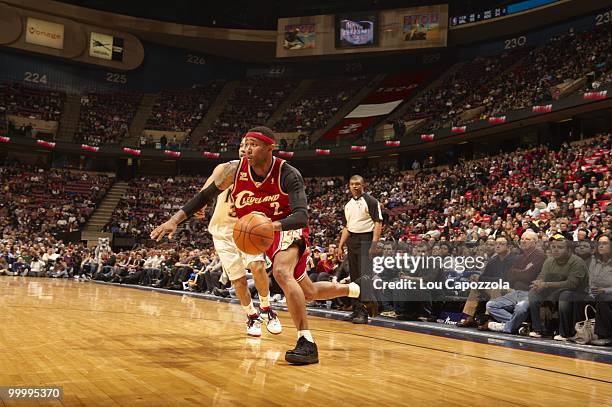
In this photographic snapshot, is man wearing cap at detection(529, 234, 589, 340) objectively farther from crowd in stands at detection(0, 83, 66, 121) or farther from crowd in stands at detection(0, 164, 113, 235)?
crowd in stands at detection(0, 83, 66, 121)

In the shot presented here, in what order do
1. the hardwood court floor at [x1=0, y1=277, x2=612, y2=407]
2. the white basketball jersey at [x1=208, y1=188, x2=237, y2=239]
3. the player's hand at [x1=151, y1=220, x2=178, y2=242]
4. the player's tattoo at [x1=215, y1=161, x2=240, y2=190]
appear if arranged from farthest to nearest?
1. the white basketball jersey at [x1=208, y1=188, x2=237, y2=239]
2. the player's tattoo at [x1=215, y1=161, x2=240, y2=190]
3. the player's hand at [x1=151, y1=220, x2=178, y2=242]
4. the hardwood court floor at [x1=0, y1=277, x2=612, y2=407]

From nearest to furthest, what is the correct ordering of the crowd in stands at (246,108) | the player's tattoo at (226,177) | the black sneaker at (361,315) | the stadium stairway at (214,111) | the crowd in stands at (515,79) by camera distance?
the player's tattoo at (226,177)
the black sneaker at (361,315)
the crowd in stands at (515,79)
the crowd in stands at (246,108)
the stadium stairway at (214,111)

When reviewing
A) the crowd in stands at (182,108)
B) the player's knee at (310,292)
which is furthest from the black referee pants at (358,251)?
the crowd in stands at (182,108)

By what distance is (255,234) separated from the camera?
12.7 ft

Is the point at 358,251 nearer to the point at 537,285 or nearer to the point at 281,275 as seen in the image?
the point at 537,285

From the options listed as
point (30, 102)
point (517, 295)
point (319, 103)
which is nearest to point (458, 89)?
point (319, 103)

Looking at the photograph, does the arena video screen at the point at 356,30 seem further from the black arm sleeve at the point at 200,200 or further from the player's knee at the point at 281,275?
the player's knee at the point at 281,275

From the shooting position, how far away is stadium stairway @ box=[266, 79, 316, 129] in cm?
3478

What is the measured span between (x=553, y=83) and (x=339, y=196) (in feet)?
34.9

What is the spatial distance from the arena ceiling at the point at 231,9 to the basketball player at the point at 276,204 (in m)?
29.8

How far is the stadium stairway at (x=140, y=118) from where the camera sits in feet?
108

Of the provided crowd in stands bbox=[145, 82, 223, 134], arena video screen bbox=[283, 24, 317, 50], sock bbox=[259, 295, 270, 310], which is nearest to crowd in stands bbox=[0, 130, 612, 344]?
sock bbox=[259, 295, 270, 310]

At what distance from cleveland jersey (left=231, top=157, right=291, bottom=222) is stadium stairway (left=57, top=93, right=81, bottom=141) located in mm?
30035

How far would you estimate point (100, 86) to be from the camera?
34.6m
